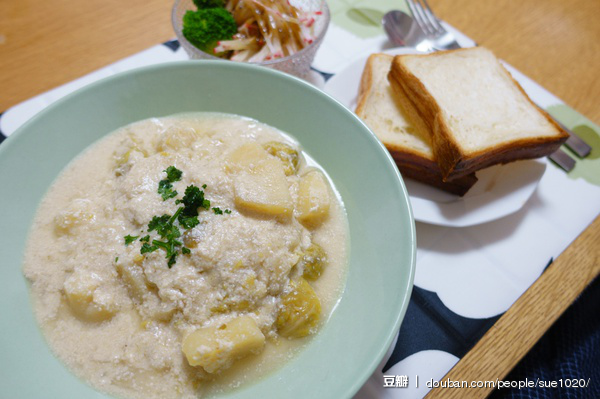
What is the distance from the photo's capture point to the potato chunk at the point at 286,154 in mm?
1660

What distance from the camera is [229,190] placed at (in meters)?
1.50

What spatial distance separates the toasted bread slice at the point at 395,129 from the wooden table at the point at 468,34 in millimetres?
668

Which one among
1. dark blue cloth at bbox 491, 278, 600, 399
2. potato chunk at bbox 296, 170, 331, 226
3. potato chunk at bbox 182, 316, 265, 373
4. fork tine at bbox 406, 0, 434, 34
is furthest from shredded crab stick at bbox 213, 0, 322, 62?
dark blue cloth at bbox 491, 278, 600, 399

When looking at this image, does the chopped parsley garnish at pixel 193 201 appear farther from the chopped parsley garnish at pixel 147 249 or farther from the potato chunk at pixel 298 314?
the potato chunk at pixel 298 314

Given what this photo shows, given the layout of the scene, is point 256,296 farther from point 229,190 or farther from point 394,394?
point 394,394

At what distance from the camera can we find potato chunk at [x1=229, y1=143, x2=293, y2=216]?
4.83ft

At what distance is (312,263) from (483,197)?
965 mm

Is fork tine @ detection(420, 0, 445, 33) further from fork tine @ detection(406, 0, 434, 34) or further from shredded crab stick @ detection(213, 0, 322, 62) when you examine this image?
shredded crab stick @ detection(213, 0, 322, 62)

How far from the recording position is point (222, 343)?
1237mm

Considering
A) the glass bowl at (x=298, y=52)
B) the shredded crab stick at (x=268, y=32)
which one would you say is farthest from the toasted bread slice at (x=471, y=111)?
the shredded crab stick at (x=268, y=32)

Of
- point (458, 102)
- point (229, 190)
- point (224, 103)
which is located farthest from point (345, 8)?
point (229, 190)

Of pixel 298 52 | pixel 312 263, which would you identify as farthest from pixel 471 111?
pixel 312 263

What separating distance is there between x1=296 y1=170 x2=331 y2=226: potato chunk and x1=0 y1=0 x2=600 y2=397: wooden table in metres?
1.02

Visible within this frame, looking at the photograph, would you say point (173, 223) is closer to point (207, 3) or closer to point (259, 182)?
point (259, 182)
